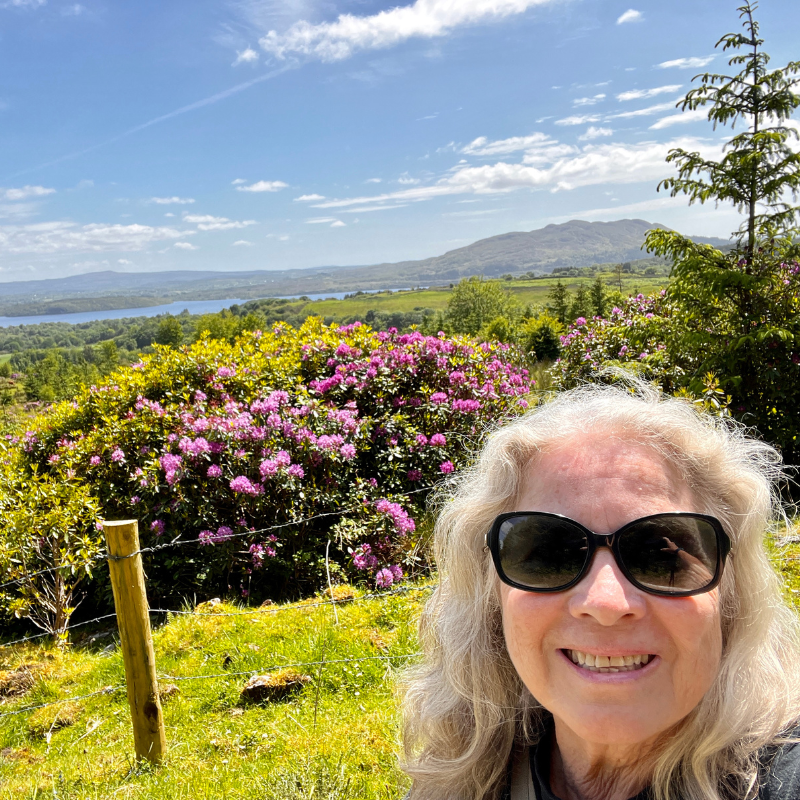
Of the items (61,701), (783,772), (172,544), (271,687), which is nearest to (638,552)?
(783,772)

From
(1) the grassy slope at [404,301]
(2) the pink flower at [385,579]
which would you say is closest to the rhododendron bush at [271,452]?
(2) the pink flower at [385,579]

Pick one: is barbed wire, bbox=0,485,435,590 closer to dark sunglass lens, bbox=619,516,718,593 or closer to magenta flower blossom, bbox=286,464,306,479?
magenta flower blossom, bbox=286,464,306,479

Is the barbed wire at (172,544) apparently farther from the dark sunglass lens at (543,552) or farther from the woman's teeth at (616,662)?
the woman's teeth at (616,662)

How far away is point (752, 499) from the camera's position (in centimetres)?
110

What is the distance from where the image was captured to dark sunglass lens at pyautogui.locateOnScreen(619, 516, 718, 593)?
0.97 m

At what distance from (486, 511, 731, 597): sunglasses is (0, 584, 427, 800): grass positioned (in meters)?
1.56

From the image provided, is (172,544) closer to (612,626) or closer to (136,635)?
(136,635)

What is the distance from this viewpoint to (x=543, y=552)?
103 cm

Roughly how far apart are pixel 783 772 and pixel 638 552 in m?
0.40

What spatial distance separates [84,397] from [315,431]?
281 cm

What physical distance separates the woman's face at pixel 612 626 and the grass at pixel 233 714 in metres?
1.48

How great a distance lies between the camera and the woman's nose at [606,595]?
95 centimetres

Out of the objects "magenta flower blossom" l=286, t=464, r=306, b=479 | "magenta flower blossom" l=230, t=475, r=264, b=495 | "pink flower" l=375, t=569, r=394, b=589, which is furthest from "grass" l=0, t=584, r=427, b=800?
"magenta flower blossom" l=286, t=464, r=306, b=479

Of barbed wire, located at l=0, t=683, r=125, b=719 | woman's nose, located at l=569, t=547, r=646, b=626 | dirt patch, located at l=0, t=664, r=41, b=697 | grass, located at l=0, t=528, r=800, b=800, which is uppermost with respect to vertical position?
woman's nose, located at l=569, t=547, r=646, b=626
